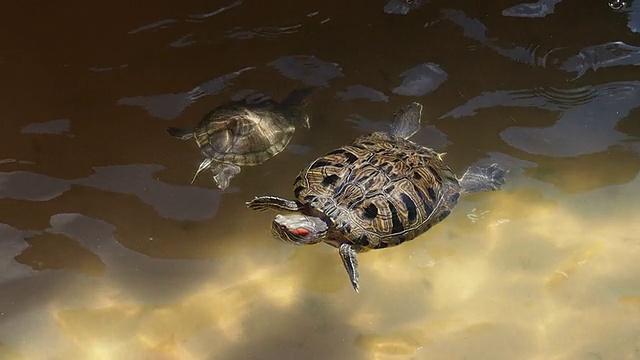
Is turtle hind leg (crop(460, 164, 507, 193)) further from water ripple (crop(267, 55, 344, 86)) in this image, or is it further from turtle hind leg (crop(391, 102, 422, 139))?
water ripple (crop(267, 55, 344, 86))

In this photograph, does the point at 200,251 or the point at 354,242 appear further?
the point at 200,251

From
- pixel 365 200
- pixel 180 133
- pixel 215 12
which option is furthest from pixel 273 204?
pixel 215 12

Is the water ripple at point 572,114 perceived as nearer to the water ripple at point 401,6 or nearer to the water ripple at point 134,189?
the water ripple at point 401,6

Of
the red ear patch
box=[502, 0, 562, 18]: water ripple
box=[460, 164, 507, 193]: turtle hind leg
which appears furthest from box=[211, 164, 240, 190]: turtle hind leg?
box=[502, 0, 562, 18]: water ripple

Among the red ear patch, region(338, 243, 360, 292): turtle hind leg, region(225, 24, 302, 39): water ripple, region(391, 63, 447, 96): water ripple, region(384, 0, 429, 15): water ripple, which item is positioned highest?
region(384, 0, 429, 15): water ripple

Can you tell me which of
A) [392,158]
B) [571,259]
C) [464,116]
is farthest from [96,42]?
[571,259]

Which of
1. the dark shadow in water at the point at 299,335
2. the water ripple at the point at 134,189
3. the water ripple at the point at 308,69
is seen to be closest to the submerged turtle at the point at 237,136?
the water ripple at the point at 134,189

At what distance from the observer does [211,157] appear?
3.11m

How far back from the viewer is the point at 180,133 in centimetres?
313

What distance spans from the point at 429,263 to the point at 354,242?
1.74 feet

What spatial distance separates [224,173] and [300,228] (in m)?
0.77

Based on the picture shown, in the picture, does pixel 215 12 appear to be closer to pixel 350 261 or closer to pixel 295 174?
pixel 295 174

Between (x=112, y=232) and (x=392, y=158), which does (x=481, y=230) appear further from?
(x=112, y=232)

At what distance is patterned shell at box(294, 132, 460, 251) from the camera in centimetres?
264
